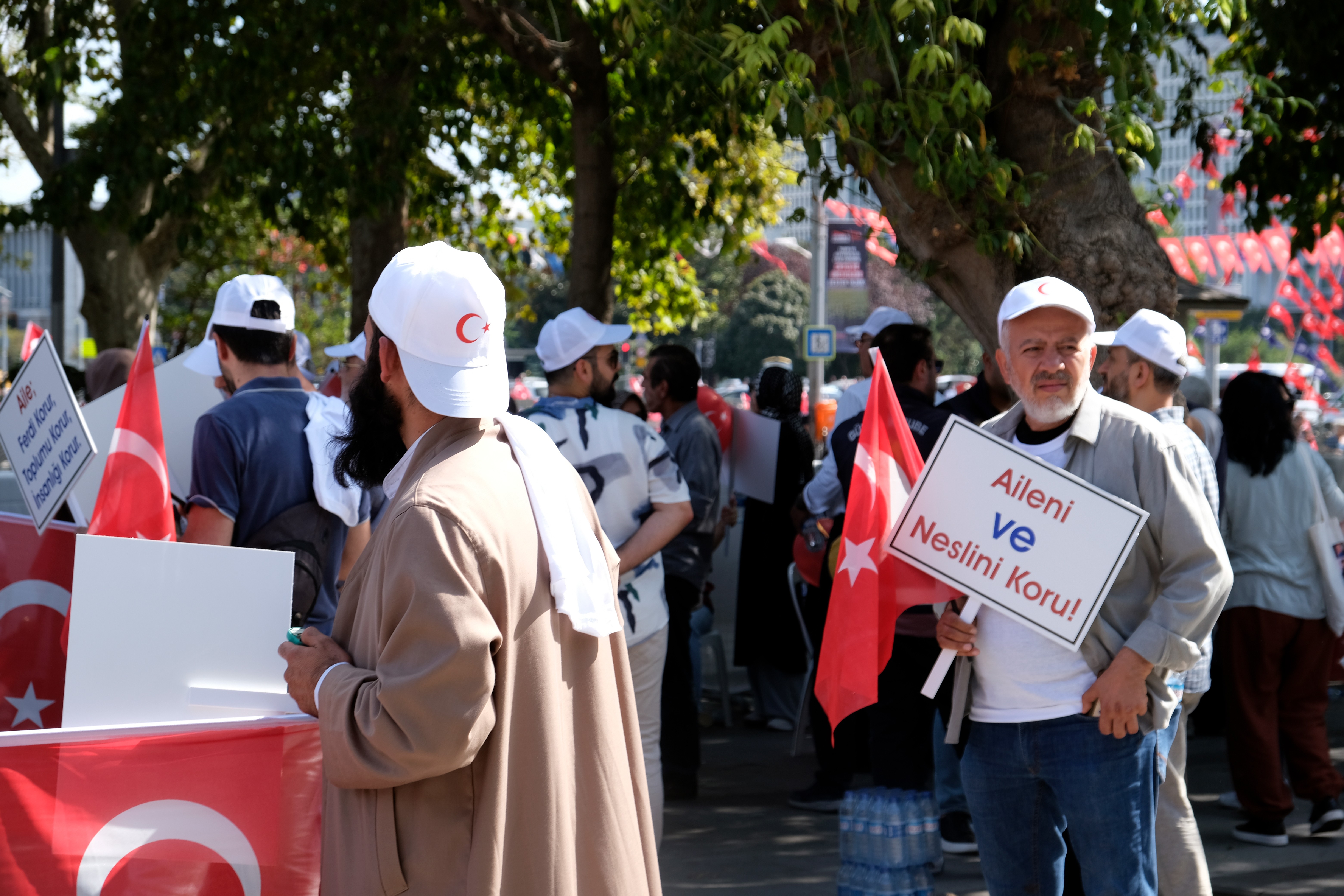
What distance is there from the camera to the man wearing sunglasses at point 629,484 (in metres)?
4.72

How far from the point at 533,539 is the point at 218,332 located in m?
2.01

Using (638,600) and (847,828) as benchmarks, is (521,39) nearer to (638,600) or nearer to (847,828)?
(638,600)

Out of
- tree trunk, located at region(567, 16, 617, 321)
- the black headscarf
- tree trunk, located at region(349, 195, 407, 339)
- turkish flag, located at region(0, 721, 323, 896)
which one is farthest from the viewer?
tree trunk, located at region(349, 195, 407, 339)

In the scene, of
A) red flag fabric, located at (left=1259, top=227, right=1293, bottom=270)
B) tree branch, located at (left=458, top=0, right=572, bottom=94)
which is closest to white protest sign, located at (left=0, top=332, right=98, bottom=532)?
tree branch, located at (left=458, top=0, right=572, bottom=94)

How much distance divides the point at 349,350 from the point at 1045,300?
375 centimetres

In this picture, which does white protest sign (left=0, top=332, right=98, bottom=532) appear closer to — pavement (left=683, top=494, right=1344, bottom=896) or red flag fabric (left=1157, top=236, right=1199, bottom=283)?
pavement (left=683, top=494, right=1344, bottom=896)

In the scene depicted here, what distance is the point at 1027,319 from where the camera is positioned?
131 inches

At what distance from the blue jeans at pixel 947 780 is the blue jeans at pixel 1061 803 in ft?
7.39

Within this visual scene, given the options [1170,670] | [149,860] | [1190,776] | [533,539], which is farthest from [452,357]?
[1190,776]

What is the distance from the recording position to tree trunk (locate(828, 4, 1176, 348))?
5105 mm

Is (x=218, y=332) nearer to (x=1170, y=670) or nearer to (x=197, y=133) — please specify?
(x=1170, y=670)

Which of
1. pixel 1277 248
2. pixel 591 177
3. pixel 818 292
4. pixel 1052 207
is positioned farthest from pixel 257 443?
pixel 1277 248

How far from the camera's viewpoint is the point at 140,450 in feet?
11.8

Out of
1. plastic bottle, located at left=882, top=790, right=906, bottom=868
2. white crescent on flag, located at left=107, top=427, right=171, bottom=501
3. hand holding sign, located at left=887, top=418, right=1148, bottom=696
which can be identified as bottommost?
plastic bottle, located at left=882, top=790, right=906, bottom=868
